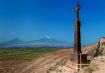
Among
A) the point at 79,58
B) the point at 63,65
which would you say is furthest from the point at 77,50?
the point at 63,65

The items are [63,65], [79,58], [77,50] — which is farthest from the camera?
[63,65]

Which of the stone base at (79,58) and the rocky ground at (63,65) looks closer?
the rocky ground at (63,65)

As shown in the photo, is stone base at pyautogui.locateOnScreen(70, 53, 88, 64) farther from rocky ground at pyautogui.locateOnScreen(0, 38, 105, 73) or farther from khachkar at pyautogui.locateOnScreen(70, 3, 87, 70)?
rocky ground at pyautogui.locateOnScreen(0, 38, 105, 73)

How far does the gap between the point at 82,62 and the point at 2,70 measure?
16.0 metres

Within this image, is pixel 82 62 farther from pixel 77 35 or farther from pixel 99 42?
pixel 99 42

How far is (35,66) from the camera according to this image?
31.8 meters

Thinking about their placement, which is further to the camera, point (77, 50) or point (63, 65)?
point (63, 65)

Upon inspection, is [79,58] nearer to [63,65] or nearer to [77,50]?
[77,50]

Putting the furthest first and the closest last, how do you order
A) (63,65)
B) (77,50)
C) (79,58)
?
(63,65)
(77,50)
(79,58)

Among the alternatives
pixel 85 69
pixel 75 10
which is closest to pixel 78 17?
pixel 75 10

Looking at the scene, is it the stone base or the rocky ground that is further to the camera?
the stone base

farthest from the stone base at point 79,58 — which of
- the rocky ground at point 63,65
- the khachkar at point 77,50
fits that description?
the rocky ground at point 63,65

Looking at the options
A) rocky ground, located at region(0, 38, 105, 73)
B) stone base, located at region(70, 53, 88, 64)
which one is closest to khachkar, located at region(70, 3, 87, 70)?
stone base, located at region(70, 53, 88, 64)

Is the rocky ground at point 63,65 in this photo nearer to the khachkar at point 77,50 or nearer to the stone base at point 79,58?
the stone base at point 79,58
